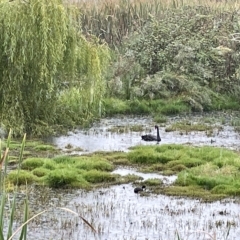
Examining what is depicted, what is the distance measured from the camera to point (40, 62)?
653 inches

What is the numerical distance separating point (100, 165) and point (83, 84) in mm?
4740

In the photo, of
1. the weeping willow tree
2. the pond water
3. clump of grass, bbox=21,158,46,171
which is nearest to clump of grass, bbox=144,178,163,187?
the pond water

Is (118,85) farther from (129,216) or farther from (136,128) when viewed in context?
(129,216)

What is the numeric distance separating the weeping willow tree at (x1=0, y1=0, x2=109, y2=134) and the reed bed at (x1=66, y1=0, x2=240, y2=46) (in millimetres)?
9908

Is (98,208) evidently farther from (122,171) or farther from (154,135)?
(154,135)

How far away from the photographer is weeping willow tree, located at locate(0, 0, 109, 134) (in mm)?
16297

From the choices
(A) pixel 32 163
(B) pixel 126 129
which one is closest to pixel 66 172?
(A) pixel 32 163

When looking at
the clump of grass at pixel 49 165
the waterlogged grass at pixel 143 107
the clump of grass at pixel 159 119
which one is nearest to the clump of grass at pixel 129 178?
the clump of grass at pixel 49 165

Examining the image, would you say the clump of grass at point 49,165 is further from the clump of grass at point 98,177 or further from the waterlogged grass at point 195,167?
the waterlogged grass at point 195,167

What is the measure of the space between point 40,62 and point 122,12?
1301 centimetres

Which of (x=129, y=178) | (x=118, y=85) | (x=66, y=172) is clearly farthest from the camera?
(x=118, y=85)

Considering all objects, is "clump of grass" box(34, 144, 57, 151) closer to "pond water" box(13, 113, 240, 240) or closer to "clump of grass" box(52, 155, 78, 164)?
"clump of grass" box(52, 155, 78, 164)

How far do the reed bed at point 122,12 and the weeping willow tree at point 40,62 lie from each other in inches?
390

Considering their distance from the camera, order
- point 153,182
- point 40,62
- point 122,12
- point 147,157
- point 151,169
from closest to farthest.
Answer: point 153,182 < point 151,169 < point 147,157 < point 40,62 < point 122,12
